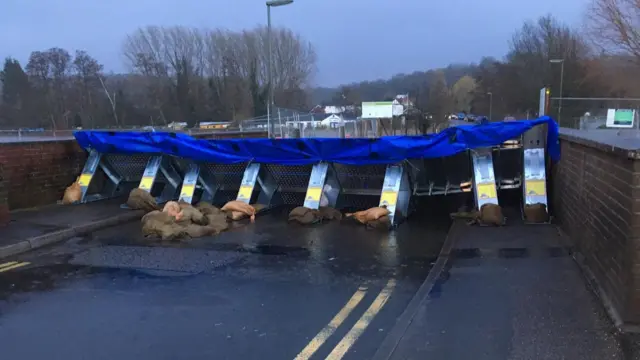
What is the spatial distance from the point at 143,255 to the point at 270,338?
12.0 feet

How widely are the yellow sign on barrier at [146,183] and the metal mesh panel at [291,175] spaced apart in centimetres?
259

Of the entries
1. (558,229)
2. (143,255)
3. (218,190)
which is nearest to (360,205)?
(218,190)

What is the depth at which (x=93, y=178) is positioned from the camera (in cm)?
1191

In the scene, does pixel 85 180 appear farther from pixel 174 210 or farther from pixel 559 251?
pixel 559 251

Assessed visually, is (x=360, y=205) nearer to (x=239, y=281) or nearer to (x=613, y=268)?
(x=239, y=281)

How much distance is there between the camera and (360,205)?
35.4ft

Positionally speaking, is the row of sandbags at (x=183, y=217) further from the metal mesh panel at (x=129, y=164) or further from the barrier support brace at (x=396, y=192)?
the barrier support brace at (x=396, y=192)

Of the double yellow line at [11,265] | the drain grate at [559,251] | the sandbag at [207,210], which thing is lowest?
the double yellow line at [11,265]

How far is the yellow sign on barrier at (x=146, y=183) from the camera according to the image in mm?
11227

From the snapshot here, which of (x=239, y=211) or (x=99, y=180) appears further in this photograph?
(x=99, y=180)

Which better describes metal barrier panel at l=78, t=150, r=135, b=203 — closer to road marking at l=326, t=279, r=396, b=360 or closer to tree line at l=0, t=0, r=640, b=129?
road marking at l=326, t=279, r=396, b=360

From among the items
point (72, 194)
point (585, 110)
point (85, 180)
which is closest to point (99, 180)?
point (85, 180)

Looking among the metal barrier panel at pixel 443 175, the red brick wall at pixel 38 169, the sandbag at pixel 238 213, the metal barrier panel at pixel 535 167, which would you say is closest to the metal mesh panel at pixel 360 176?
the metal barrier panel at pixel 443 175

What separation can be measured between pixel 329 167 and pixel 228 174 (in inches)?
102
